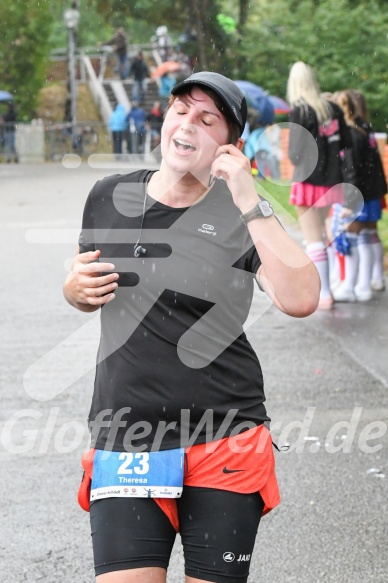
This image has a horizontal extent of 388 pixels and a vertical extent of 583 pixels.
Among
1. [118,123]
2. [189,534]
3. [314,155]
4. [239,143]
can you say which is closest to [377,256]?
[314,155]

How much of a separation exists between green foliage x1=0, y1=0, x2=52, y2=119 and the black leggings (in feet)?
134

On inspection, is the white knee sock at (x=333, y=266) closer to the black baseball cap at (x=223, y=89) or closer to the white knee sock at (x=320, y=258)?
the white knee sock at (x=320, y=258)

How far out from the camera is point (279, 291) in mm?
3139

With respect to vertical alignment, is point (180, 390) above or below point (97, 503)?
above

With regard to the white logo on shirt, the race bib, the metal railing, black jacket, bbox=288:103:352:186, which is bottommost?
the metal railing

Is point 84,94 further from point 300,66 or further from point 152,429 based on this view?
point 152,429

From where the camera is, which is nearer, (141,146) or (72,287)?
(72,287)

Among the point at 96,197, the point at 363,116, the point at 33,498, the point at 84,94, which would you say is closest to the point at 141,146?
the point at 84,94

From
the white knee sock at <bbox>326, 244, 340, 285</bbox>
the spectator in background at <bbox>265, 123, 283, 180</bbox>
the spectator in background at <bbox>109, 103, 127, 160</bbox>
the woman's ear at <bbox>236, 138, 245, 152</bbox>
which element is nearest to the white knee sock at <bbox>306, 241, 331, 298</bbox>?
the white knee sock at <bbox>326, 244, 340, 285</bbox>

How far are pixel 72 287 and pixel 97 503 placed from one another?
0.62m

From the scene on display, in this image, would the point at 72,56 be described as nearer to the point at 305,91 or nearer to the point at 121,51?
the point at 121,51

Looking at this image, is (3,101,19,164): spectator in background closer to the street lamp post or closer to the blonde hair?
the street lamp post

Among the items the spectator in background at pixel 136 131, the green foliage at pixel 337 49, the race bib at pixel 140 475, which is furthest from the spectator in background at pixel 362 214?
the spectator in background at pixel 136 131

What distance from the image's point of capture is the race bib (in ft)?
10.4
